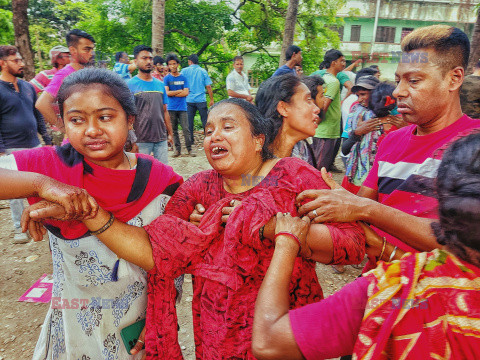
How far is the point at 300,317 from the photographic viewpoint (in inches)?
35.5

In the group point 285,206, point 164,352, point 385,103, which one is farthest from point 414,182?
point 385,103

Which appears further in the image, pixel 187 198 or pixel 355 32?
pixel 355 32

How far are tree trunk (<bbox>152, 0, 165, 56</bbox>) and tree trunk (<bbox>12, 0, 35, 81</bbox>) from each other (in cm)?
273

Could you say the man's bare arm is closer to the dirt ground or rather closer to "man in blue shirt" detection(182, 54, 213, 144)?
the dirt ground

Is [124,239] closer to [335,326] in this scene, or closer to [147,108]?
[335,326]

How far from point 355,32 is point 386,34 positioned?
273cm

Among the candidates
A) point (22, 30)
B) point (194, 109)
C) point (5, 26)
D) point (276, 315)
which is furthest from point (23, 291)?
point (5, 26)

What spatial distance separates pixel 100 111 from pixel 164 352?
3.82 ft

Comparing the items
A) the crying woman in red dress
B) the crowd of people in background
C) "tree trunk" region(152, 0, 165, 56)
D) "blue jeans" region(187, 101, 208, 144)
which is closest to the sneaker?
the crowd of people in background

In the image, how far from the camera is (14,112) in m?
4.00

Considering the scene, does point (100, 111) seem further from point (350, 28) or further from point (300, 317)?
point (350, 28)

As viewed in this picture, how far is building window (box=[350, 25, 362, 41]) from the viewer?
26703mm

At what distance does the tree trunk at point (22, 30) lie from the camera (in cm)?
604

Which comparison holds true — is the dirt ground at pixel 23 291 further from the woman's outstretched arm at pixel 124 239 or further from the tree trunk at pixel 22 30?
the tree trunk at pixel 22 30
